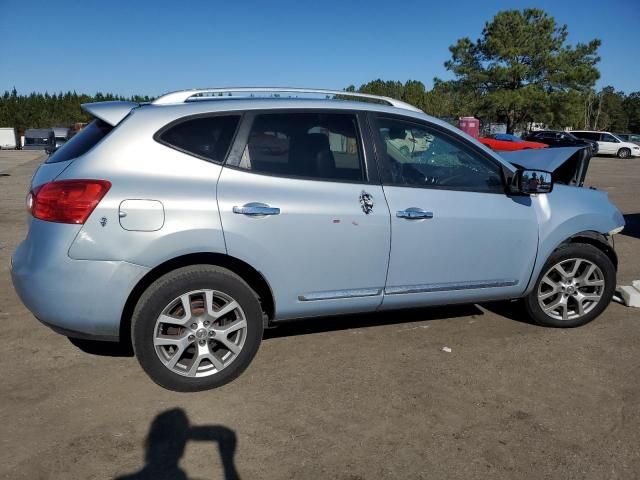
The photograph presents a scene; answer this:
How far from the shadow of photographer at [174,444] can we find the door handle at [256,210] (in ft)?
3.97

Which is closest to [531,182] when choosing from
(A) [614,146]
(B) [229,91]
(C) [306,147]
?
(C) [306,147]

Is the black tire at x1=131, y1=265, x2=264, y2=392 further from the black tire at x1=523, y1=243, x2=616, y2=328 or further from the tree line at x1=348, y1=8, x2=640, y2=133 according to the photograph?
the tree line at x1=348, y1=8, x2=640, y2=133

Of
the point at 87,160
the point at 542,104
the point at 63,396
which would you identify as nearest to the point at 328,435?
the point at 63,396

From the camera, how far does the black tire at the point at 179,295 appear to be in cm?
300

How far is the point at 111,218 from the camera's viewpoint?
2.88m

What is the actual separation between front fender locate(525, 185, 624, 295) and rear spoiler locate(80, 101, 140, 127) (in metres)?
2.95

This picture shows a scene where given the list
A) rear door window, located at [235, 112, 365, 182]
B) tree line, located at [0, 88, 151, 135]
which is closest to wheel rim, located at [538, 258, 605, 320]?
rear door window, located at [235, 112, 365, 182]

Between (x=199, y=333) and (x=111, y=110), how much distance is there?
1.49 m

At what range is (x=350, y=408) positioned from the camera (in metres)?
3.07

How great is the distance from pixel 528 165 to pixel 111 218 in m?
3.57

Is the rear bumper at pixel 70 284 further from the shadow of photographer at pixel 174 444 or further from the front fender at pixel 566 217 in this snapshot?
the front fender at pixel 566 217

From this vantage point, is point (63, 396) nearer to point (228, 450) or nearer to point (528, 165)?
point (228, 450)

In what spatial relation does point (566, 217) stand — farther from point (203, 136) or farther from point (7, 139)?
point (7, 139)

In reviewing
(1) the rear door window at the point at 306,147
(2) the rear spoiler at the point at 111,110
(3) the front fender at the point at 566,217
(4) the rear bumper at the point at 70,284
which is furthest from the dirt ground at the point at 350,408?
(2) the rear spoiler at the point at 111,110
